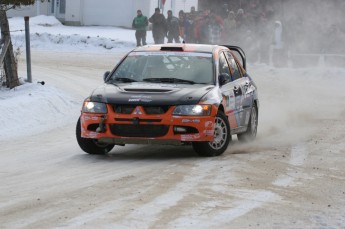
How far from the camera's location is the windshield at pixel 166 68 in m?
12.6

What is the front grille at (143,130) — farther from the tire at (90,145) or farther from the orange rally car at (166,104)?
the tire at (90,145)

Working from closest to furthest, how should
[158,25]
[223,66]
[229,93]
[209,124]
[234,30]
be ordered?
[209,124]
[229,93]
[223,66]
[234,30]
[158,25]

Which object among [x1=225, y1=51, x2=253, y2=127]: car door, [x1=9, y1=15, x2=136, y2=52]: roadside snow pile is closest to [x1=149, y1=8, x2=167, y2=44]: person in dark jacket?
[x1=9, y1=15, x2=136, y2=52]: roadside snow pile

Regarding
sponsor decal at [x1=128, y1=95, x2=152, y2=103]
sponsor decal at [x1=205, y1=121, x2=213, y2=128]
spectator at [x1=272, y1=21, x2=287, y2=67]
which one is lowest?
spectator at [x1=272, y1=21, x2=287, y2=67]

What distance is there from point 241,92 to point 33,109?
17.0 ft

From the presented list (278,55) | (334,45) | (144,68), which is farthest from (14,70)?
(334,45)

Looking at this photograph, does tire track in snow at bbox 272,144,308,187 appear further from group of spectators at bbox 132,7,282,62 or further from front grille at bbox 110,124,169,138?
group of spectators at bbox 132,7,282,62

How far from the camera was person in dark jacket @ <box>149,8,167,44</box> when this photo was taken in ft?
121

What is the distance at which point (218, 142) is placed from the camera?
12.0m

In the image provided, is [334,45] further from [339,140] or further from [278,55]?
[339,140]

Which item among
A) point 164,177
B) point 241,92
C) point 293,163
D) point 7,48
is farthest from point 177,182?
point 7,48

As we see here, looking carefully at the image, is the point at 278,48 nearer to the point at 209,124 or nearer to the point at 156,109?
the point at 209,124

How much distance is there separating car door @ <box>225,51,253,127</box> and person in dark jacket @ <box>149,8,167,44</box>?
2283 cm

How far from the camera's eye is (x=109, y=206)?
8.31 meters
